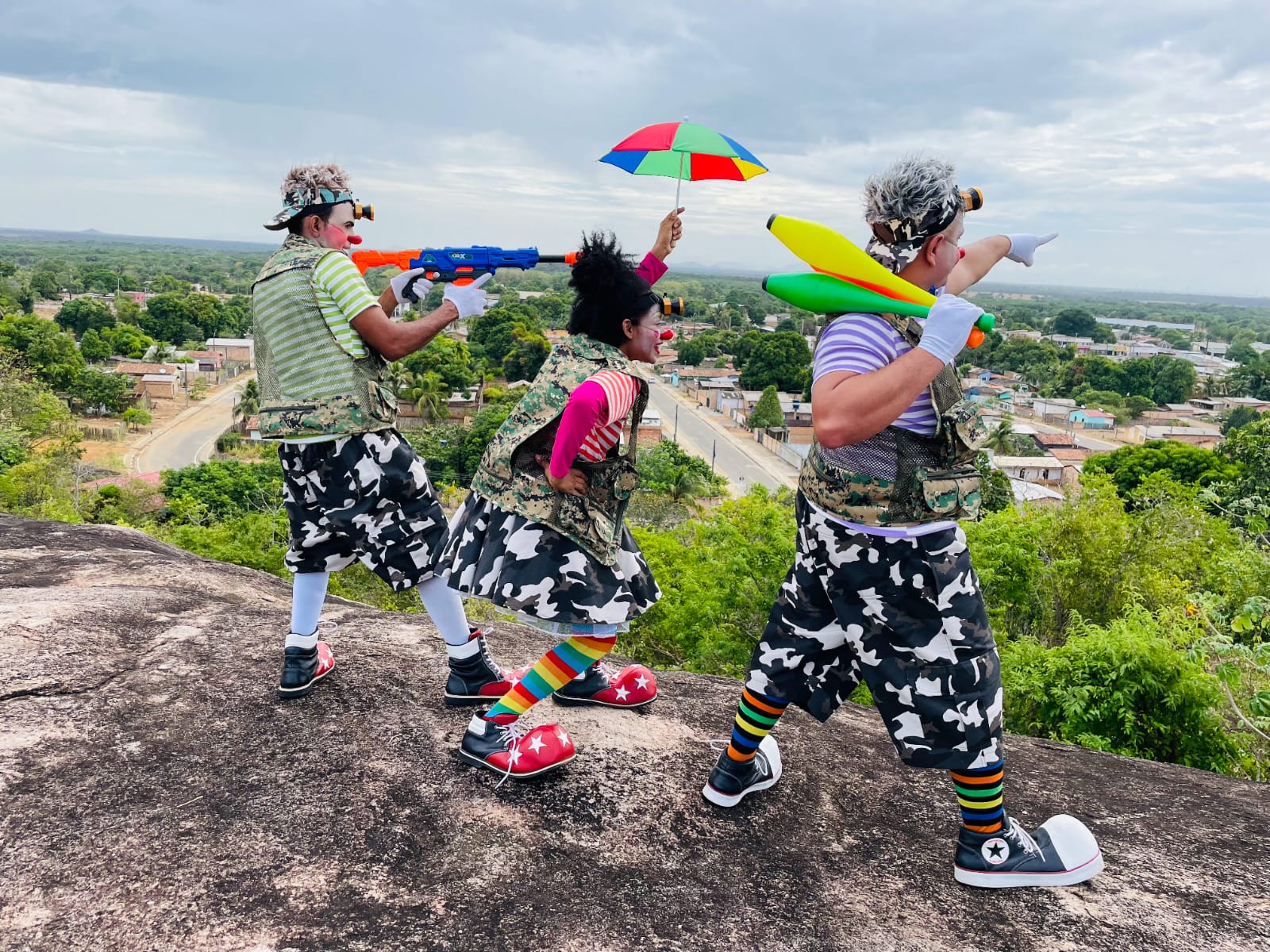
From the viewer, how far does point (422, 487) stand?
359cm

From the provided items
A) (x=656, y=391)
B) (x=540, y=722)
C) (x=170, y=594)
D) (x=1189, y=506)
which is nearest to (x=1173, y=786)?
(x=540, y=722)

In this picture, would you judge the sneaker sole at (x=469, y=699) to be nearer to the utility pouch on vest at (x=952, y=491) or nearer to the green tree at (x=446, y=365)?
the utility pouch on vest at (x=952, y=491)

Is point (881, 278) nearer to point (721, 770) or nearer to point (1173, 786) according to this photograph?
point (721, 770)

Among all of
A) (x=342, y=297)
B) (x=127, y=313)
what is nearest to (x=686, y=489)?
(x=342, y=297)

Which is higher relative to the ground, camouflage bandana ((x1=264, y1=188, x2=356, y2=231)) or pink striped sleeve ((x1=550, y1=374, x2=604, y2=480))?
camouflage bandana ((x1=264, y1=188, x2=356, y2=231))

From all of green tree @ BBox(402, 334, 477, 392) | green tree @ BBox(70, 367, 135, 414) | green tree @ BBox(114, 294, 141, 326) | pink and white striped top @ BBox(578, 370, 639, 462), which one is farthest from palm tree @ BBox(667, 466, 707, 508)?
green tree @ BBox(114, 294, 141, 326)

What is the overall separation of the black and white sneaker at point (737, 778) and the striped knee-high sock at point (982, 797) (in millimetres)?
671

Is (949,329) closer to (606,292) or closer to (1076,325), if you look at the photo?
(606,292)

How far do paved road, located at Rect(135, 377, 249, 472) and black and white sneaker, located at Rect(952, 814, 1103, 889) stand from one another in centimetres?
3946

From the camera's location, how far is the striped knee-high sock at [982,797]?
2566mm

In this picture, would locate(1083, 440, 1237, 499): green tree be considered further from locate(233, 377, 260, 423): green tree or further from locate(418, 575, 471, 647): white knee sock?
locate(233, 377, 260, 423): green tree

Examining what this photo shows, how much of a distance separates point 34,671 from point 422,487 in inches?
71.5

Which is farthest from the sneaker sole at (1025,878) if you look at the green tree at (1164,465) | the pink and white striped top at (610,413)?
the green tree at (1164,465)

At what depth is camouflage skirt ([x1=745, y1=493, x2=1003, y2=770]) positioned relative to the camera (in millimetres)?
2508
